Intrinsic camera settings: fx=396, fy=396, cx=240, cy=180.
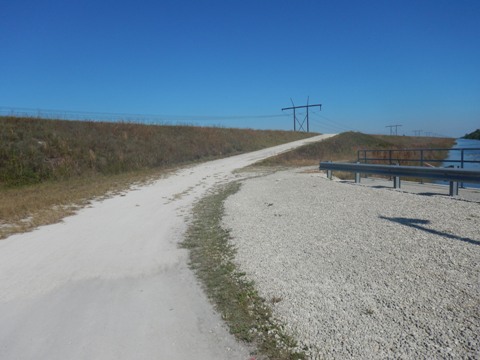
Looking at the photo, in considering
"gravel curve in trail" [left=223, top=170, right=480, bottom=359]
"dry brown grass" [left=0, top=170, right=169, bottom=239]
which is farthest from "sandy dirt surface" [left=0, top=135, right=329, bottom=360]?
"gravel curve in trail" [left=223, top=170, right=480, bottom=359]

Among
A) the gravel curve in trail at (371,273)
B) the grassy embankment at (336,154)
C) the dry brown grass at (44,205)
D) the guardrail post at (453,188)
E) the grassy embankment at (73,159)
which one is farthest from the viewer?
the grassy embankment at (336,154)

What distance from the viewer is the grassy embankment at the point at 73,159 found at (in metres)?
12.0

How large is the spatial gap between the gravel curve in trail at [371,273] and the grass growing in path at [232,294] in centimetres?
14

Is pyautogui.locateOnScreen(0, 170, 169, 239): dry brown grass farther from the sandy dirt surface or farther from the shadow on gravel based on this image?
the shadow on gravel

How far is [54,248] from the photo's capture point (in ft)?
24.2

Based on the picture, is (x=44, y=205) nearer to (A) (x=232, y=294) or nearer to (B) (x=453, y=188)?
(A) (x=232, y=294)

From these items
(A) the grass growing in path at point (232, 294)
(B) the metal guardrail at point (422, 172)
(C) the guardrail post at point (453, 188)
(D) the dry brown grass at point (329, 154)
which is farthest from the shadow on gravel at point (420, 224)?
(D) the dry brown grass at point (329, 154)

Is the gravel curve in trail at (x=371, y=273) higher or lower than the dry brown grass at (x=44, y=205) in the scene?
higher

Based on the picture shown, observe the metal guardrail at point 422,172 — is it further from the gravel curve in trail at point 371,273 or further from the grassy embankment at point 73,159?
the grassy embankment at point 73,159

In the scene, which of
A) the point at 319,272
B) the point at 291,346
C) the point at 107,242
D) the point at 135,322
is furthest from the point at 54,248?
the point at 291,346

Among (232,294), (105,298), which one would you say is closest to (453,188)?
(232,294)

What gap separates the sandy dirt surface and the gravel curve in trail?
37.7 inches

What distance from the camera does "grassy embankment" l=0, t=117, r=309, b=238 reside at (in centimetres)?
1202

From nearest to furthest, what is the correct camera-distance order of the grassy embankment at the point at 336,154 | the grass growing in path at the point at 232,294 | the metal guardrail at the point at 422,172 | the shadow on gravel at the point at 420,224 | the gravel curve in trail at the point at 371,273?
the gravel curve in trail at the point at 371,273 → the grass growing in path at the point at 232,294 → the shadow on gravel at the point at 420,224 → the metal guardrail at the point at 422,172 → the grassy embankment at the point at 336,154
